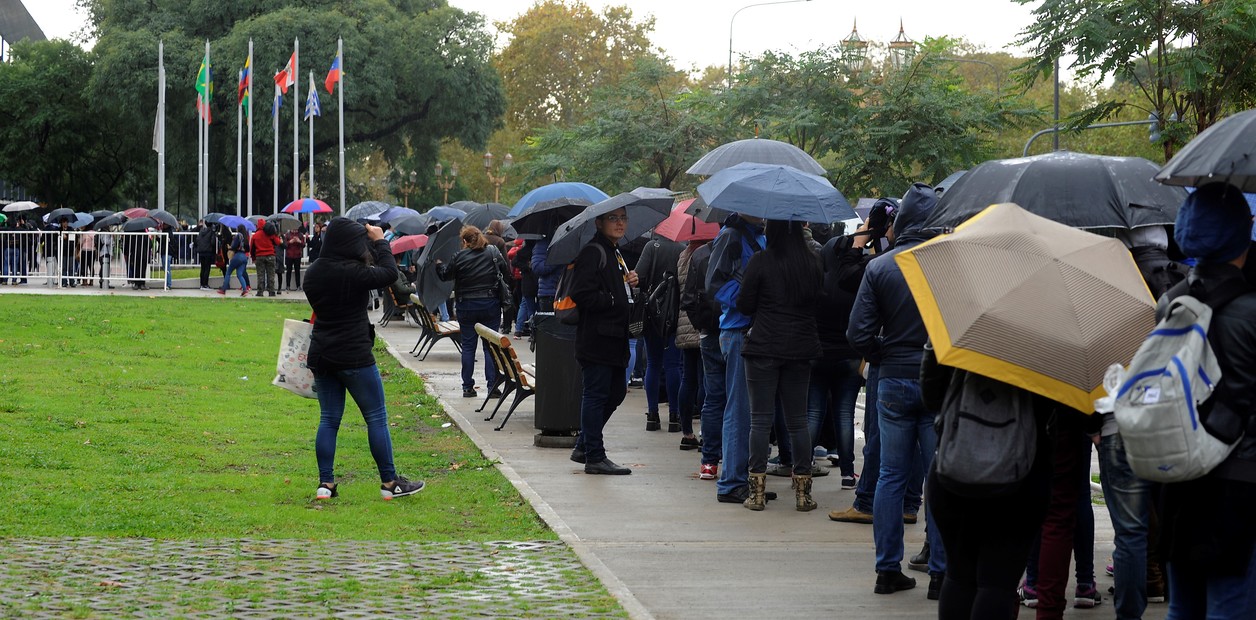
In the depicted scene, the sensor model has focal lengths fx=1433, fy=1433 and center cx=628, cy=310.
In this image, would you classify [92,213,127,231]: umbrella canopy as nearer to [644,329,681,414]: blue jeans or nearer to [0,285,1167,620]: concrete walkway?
[644,329,681,414]: blue jeans

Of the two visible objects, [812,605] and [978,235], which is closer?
[978,235]

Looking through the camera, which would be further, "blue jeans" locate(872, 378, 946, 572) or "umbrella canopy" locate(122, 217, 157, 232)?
"umbrella canopy" locate(122, 217, 157, 232)

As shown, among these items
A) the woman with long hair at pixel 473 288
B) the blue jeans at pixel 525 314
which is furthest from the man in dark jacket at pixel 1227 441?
the blue jeans at pixel 525 314

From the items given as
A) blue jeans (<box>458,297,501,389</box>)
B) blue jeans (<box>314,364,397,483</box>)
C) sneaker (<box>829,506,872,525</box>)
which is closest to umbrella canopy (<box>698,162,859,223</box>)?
sneaker (<box>829,506,872,525</box>)

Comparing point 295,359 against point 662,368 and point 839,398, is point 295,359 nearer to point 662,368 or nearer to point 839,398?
point 839,398

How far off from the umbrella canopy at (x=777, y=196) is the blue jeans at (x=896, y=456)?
1666 mm

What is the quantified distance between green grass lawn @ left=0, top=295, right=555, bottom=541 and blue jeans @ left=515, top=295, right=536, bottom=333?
9.07ft

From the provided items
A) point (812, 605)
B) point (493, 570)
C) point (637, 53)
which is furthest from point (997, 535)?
point (637, 53)

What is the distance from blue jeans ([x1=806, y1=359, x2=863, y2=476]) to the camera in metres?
9.52

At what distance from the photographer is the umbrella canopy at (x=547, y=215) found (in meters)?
13.2

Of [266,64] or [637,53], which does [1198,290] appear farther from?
[637,53]

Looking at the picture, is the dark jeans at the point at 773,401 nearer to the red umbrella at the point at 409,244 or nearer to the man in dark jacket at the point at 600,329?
the man in dark jacket at the point at 600,329

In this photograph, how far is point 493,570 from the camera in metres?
7.09

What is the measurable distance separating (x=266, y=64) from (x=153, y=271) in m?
19.4
